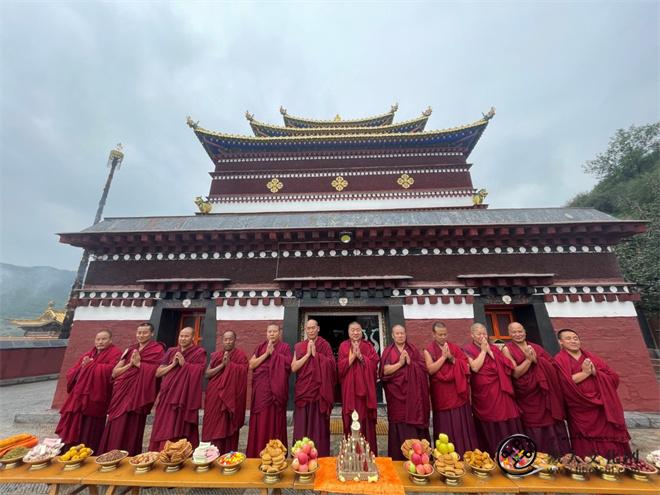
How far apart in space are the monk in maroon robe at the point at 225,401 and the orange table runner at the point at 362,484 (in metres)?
1.94

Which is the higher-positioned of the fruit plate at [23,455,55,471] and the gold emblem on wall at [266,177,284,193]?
the gold emblem on wall at [266,177,284,193]

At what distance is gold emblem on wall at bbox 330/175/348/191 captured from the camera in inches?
471

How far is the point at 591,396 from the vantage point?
3469 millimetres

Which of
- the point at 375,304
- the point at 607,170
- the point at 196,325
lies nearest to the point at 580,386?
the point at 375,304

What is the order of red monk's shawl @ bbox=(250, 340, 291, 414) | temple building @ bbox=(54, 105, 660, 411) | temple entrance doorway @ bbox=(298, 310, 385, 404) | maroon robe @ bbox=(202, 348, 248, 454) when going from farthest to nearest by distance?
temple entrance doorway @ bbox=(298, 310, 385, 404)
temple building @ bbox=(54, 105, 660, 411)
red monk's shawl @ bbox=(250, 340, 291, 414)
maroon robe @ bbox=(202, 348, 248, 454)

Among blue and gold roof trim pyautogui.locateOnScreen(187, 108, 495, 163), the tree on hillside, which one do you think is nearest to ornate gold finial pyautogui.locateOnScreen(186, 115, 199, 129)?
blue and gold roof trim pyautogui.locateOnScreen(187, 108, 495, 163)

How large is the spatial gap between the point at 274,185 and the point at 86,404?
9664 mm

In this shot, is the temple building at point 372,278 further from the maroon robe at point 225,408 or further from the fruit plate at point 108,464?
the fruit plate at point 108,464

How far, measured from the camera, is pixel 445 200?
11219mm

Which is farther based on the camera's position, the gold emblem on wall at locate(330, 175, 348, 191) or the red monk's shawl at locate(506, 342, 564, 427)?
the gold emblem on wall at locate(330, 175, 348, 191)

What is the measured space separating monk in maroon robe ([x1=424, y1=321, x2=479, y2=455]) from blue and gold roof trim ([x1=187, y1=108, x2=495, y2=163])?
→ 10642mm

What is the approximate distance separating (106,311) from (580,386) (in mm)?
9508

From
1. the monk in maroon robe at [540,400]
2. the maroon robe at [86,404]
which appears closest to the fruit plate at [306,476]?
the monk in maroon robe at [540,400]

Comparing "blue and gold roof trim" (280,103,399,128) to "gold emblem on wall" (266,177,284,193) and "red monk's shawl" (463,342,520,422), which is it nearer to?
"gold emblem on wall" (266,177,284,193)
